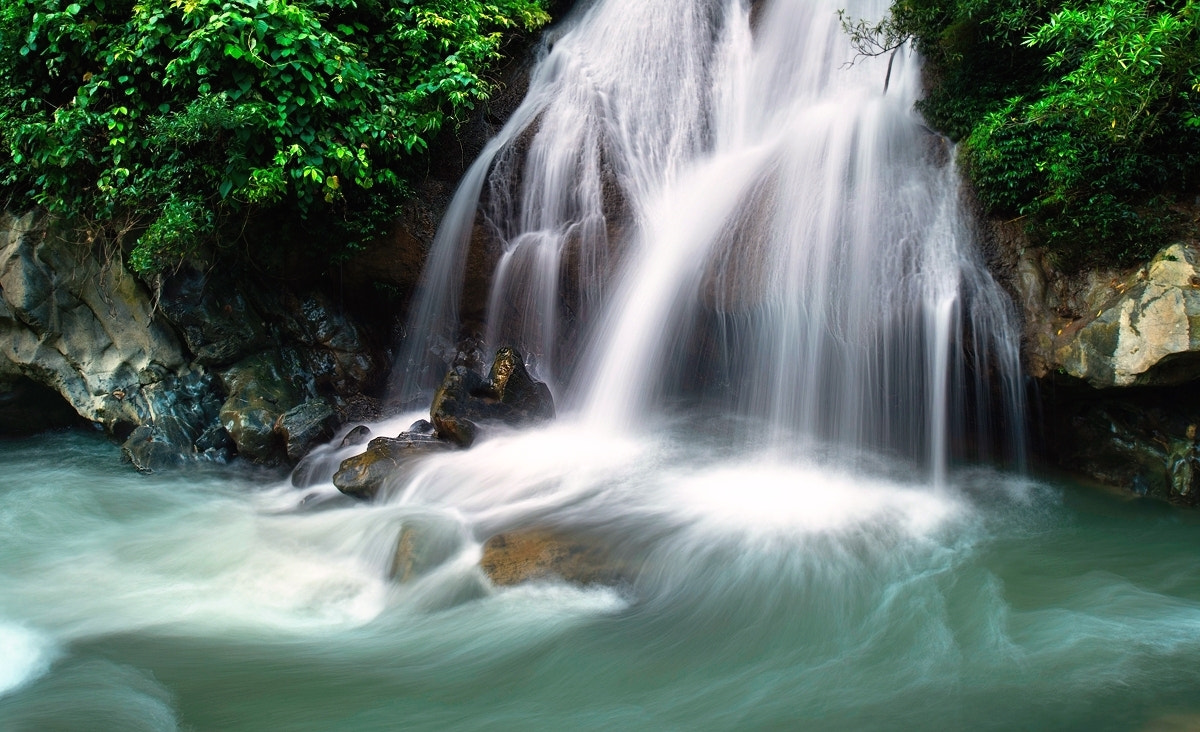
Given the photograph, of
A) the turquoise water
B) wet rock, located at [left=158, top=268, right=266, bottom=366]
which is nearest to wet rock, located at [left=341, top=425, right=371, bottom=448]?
the turquoise water

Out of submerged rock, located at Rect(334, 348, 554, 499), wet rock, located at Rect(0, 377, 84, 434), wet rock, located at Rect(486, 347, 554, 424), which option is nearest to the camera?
submerged rock, located at Rect(334, 348, 554, 499)

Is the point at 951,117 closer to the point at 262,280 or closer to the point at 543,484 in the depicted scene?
the point at 543,484

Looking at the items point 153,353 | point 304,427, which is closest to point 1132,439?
point 304,427

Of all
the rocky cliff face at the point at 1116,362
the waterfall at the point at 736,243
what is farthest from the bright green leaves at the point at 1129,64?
the waterfall at the point at 736,243

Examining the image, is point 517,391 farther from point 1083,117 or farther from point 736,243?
point 1083,117

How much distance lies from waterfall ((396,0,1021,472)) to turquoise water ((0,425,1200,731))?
681 mm

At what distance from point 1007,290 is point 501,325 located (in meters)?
4.89

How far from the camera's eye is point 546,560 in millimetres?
4992

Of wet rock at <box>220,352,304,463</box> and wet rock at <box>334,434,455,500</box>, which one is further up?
wet rock at <box>220,352,304,463</box>

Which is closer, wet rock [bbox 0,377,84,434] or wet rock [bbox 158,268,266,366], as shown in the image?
wet rock [bbox 158,268,266,366]

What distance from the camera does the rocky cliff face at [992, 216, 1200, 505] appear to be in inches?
214

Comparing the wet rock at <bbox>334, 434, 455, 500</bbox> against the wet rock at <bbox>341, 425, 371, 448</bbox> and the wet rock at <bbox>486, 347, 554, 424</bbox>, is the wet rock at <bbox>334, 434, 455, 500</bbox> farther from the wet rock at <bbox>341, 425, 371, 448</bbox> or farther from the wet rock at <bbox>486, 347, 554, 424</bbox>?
the wet rock at <bbox>486, 347, 554, 424</bbox>

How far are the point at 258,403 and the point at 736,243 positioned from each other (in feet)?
16.6

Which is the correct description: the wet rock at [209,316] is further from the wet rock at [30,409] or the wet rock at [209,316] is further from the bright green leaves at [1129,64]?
the bright green leaves at [1129,64]
